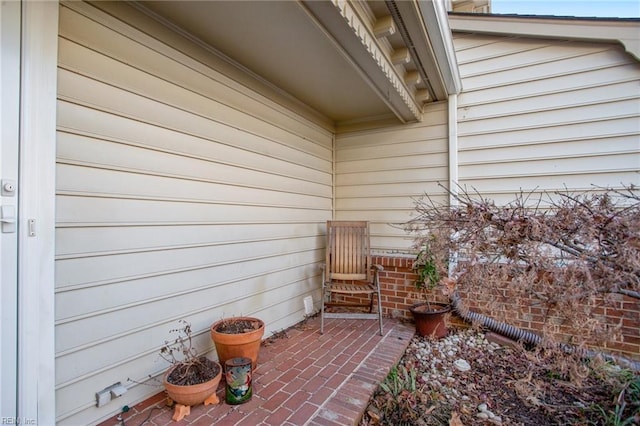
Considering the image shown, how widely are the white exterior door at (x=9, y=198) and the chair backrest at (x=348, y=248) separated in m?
2.53

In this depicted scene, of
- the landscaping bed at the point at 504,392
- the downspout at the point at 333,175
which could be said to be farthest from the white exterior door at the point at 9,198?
the downspout at the point at 333,175

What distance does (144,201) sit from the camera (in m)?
1.88

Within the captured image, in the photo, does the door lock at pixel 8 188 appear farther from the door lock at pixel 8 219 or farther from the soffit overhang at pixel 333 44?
the soffit overhang at pixel 333 44

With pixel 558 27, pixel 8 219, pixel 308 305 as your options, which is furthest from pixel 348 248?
pixel 558 27

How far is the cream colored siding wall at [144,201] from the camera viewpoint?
1.57 metres

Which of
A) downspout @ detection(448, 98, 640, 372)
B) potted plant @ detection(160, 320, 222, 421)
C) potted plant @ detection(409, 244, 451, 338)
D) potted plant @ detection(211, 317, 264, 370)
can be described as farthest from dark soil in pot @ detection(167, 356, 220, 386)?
potted plant @ detection(409, 244, 451, 338)

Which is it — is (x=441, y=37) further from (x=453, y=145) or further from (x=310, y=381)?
(x=310, y=381)

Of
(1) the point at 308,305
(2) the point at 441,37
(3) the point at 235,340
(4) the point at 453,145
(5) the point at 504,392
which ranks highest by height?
(2) the point at 441,37

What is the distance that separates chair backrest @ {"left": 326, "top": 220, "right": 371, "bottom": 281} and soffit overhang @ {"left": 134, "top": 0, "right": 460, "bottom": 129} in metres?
1.44

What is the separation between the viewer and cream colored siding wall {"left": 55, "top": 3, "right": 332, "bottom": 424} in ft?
5.15

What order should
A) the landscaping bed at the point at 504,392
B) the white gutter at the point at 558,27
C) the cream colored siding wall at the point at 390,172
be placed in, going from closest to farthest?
the landscaping bed at the point at 504,392 → the white gutter at the point at 558,27 → the cream colored siding wall at the point at 390,172

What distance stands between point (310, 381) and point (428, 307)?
5.39 ft

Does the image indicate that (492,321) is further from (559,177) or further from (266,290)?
(266,290)

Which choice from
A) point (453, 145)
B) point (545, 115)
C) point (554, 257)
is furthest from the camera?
point (453, 145)
